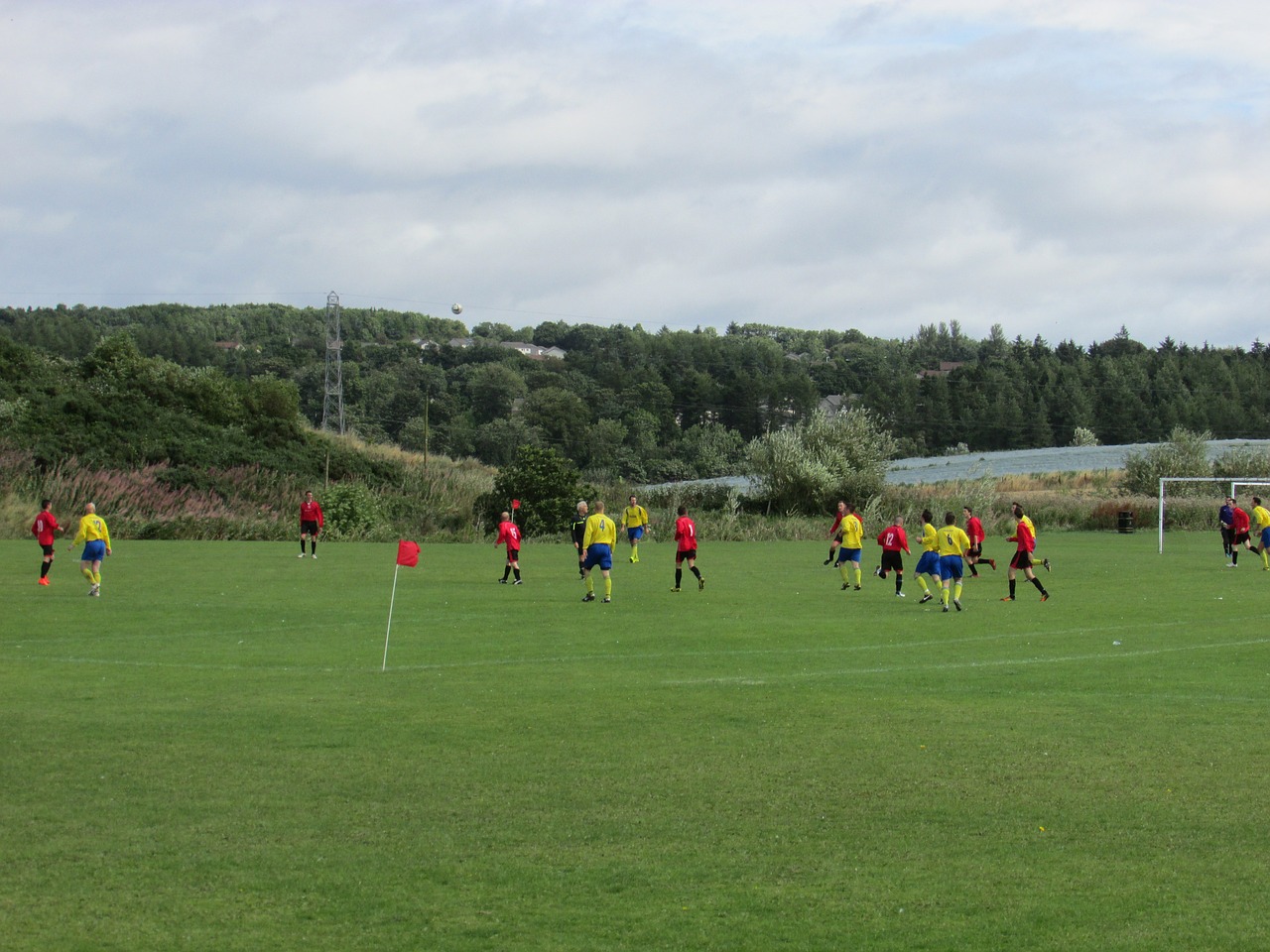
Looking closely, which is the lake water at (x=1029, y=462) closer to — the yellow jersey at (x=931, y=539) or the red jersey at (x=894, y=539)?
the red jersey at (x=894, y=539)

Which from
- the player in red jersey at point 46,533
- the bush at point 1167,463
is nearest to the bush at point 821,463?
the bush at point 1167,463

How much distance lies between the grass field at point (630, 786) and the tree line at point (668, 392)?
71700 mm

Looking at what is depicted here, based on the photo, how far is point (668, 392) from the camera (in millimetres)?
106438

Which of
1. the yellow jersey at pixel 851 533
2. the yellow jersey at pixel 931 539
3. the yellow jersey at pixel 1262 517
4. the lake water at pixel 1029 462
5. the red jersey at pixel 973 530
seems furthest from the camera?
the lake water at pixel 1029 462

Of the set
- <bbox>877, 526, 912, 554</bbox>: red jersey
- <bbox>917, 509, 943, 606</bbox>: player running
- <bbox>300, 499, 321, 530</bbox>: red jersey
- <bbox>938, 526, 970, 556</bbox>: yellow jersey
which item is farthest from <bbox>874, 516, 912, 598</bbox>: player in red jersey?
<bbox>300, 499, 321, 530</bbox>: red jersey

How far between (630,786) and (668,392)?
3843 inches

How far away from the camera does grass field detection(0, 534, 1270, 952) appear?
6551mm

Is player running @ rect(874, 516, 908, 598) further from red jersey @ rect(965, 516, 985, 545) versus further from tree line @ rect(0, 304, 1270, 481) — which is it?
tree line @ rect(0, 304, 1270, 481)

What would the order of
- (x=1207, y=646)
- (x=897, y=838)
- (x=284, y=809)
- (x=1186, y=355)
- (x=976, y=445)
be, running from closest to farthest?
1. (x=897, y=838)
2. (x=284, y=809)
3. (x=1207, y=646)
4. (x=976, y=445)
5. (x=1186, y=355)

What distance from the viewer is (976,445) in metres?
112

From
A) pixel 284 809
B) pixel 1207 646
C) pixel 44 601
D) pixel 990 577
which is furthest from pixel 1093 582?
pixel 284 809

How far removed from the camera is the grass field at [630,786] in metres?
6.55

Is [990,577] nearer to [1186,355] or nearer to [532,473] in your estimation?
[532,473]

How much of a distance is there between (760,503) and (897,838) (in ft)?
176
